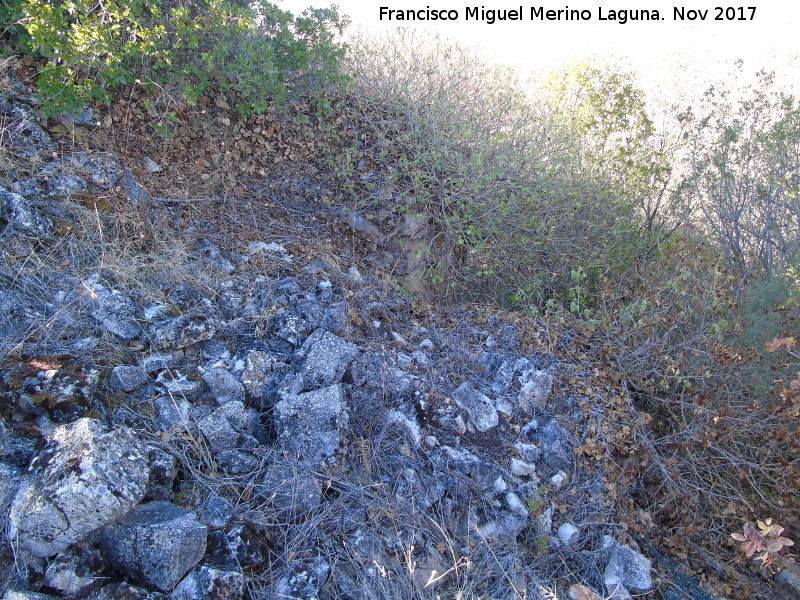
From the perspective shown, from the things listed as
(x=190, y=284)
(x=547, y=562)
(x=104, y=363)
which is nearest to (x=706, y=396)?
(x=547, y=562)

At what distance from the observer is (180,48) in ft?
14.1

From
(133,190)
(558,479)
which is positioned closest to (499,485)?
(558,479)

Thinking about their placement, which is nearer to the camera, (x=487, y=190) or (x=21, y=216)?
(x=21, y=216)

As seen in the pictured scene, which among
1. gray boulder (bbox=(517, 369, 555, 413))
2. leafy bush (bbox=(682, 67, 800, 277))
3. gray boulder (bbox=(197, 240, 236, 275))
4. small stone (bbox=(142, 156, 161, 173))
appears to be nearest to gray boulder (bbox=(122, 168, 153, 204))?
small stone (bbox=(142, 156, 161, 173))

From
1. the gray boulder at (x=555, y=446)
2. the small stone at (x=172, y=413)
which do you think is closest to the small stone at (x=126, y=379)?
the small stone at (x=172, y=413)

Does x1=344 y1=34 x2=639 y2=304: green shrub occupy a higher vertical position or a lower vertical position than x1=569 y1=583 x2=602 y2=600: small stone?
higher

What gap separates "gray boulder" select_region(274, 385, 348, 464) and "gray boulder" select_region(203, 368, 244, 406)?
257 mm

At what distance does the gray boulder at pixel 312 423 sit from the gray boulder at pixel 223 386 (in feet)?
0.84

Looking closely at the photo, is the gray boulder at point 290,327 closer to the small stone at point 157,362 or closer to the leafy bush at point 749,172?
the small stone at point 157,362

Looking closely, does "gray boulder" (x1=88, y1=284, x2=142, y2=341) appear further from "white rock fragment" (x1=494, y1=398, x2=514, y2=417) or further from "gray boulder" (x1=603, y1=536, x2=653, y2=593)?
"gray boulder" (x1=603, y1=536, x2=653, y2=593)

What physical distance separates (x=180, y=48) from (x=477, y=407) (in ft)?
11.8

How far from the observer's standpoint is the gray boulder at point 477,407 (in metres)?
3.35

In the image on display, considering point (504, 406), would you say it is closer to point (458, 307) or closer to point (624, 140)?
point (458, 307)

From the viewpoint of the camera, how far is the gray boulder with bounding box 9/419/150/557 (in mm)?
2100
